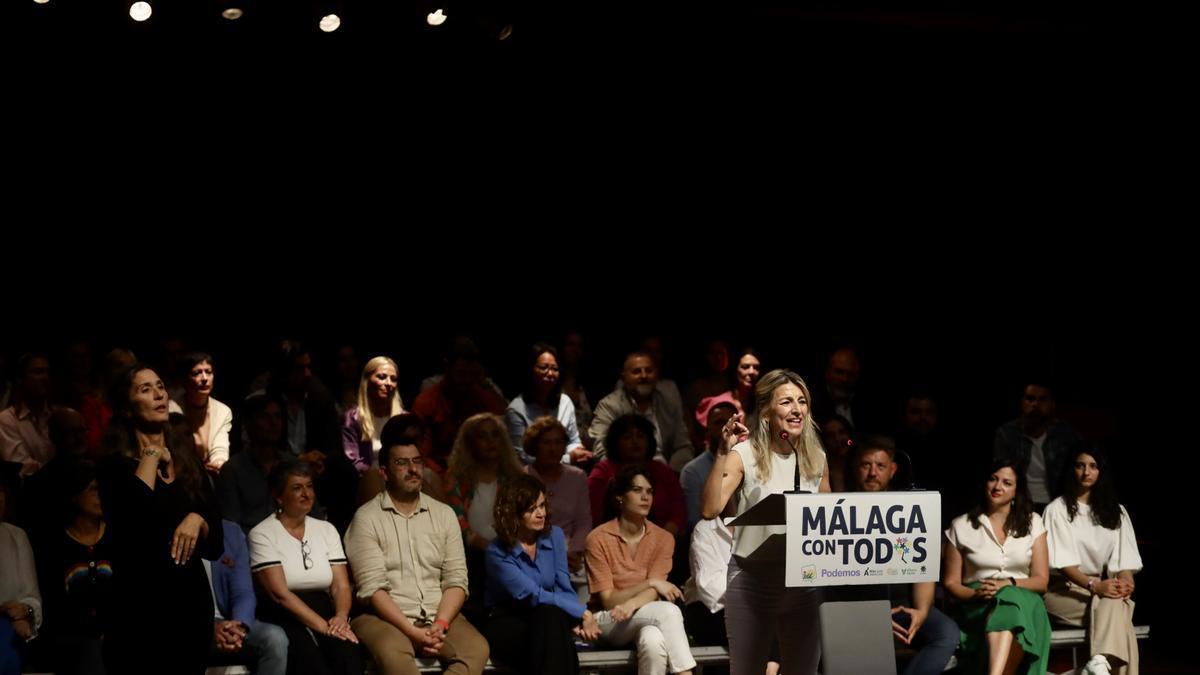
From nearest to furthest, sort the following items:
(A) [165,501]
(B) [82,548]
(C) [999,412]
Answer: (A) [165,501] < (B) [82,548] < (C) [999,412]

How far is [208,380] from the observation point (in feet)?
20.9

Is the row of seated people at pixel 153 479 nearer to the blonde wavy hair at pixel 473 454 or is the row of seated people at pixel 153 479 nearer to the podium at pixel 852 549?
the podium at pixel 852 549

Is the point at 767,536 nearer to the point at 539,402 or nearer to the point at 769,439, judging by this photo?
the point at 769,439

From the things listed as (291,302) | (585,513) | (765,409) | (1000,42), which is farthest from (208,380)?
(1000,42)

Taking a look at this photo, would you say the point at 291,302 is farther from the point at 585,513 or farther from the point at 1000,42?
the point at 1000,42

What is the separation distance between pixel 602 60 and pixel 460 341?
2277 millimetres

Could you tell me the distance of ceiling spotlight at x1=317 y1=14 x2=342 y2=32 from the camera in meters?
7.12

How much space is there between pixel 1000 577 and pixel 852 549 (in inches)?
102

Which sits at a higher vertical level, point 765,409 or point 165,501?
point 765,409

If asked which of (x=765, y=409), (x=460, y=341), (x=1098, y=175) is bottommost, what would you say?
(x=765, y=409)

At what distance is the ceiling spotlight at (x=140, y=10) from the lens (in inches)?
267

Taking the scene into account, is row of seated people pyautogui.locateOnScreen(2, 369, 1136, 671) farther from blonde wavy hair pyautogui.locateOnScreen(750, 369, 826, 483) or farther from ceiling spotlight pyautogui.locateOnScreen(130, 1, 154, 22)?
ceiling spotlight pyautogui.locateOnScreen(130, 1, 154, 22)

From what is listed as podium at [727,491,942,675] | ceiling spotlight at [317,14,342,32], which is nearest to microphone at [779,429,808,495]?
podium at [727,491,942,675]

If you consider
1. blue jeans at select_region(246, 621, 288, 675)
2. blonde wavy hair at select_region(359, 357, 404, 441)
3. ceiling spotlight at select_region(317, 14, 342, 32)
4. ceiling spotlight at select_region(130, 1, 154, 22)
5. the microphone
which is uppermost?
ceiling spotlight at select_region(317, 14, 342, 32)
